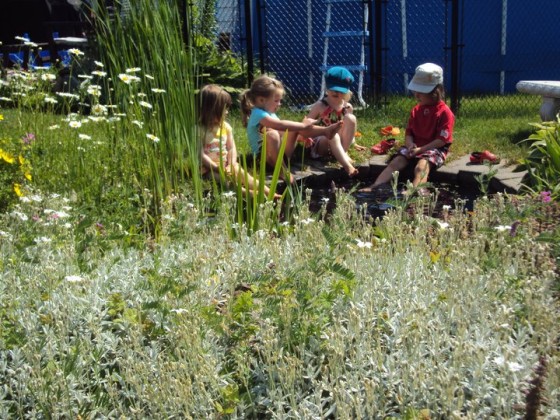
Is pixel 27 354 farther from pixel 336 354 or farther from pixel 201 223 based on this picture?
pixel 201 223

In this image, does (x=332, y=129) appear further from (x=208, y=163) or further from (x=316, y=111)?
(x=208, y=163)

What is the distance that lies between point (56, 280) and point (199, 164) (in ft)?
7.44

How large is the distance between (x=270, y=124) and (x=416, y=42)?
672cm

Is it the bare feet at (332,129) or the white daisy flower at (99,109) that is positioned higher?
the white daisy flower at (99,109)

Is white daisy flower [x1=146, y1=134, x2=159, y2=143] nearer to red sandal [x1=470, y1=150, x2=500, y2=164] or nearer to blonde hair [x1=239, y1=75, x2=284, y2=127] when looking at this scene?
blonde hair [x1=239, y1=75, x2=284, y2=127]

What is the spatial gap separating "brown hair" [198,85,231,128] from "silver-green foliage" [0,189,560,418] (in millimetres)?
2524

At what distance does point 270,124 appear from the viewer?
21.4 feet

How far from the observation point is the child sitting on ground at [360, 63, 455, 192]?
6.61 metres

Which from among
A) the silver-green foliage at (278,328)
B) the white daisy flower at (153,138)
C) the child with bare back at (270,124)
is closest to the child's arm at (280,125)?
the child with bare back at (270,124)

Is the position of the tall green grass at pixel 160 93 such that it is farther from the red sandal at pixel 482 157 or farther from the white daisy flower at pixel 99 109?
the red sandal at pixel 482 157

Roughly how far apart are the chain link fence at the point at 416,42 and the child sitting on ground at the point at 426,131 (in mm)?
4792

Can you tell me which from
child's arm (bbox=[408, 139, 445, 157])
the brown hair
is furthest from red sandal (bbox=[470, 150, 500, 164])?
the brown hair

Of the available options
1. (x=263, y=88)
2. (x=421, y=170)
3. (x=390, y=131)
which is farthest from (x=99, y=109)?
(x=390, y=131)

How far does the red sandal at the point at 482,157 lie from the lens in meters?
6.52
